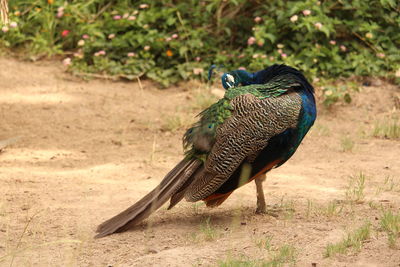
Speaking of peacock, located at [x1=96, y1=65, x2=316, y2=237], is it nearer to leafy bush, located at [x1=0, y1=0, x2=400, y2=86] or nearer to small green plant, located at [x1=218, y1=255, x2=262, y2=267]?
small green plant, located at [x1=218, y1=255, x2=262, y2=267]

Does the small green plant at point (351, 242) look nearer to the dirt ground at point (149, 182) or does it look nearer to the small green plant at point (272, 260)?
the dirt ground at point (149, 182)

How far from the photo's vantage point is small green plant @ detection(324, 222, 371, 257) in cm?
371

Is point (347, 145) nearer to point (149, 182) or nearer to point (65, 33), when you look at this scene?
point (149, 182)

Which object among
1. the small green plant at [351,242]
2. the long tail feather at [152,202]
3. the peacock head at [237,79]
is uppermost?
the peacock head at [237,79]

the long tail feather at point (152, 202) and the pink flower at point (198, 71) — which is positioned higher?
the long tail feather at point (152, 202)

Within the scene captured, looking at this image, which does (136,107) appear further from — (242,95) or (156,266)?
(156,266)

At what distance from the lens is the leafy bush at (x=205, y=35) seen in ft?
25.8

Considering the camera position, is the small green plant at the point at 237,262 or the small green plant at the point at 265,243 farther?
the small green plant at the point at 265,243

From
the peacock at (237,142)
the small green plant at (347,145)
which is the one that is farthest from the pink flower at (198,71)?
the peacock at (237,142)

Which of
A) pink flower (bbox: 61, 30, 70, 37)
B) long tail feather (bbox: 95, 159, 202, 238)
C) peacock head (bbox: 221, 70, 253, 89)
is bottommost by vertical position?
pink flower (bbox: 61, 30, 70, 37)

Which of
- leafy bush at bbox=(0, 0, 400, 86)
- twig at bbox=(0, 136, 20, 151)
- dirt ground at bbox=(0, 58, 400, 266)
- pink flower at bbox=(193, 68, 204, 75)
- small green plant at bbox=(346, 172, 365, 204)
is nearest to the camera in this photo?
dirt ground at bbox=(0, 58, 400, 266)

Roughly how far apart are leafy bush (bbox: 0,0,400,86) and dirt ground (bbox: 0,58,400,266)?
0.33m

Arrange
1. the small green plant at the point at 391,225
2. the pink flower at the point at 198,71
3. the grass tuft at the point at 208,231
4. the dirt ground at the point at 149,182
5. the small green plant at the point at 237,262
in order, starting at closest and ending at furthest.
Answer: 1. the small green plant at the point at 237,262
2. the small green plant at the point at 391,225
3. the dirt ground at the point at 149,182
4. the grass tuft at the point at 208,231
5. the pink flower at the point at 198,71

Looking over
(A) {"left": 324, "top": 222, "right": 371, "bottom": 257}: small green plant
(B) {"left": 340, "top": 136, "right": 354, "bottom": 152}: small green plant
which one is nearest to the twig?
(B) {"left": 340, "top": 136, "right": 354, "bottom": 152}: small green plant
